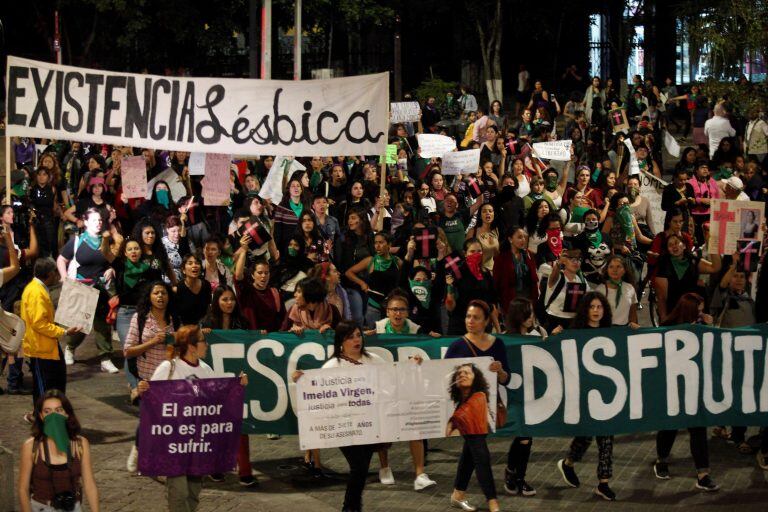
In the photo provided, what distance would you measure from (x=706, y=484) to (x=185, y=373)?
405 centimetres

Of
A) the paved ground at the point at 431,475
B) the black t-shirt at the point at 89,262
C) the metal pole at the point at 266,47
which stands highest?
the metal pole at the point at 266,47

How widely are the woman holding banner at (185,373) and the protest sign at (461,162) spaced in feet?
34.7

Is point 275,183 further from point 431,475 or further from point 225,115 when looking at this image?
point 431,475

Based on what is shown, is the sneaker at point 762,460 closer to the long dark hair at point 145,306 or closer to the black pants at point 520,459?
the black pants at point 520,459

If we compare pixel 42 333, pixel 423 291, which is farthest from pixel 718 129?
pixel 42 333

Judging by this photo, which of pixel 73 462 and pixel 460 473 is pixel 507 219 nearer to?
pixel 460 473

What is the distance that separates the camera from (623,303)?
1216cm

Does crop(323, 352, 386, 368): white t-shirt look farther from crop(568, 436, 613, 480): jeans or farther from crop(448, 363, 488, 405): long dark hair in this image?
crop(568, 436, 613, 480): jeans

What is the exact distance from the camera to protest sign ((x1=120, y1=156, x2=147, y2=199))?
1672 cm

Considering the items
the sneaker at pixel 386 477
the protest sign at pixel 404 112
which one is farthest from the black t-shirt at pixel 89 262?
the protest sign at pixel 404 112

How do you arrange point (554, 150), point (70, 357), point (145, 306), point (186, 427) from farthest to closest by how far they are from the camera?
point (554, 150), point (70, 357), point (145, 306), point (186, 427)

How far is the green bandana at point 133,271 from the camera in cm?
1315

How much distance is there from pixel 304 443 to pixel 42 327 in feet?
9.32

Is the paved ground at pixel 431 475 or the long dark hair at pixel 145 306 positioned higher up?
the long dark hair at pixel 145 306
